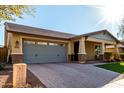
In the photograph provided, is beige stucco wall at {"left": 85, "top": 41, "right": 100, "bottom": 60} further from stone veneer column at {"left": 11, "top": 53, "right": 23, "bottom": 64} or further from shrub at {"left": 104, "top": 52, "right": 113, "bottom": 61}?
stone veneer column at {"left": 11, "top": 53, "right": 23, "bottom": 64}

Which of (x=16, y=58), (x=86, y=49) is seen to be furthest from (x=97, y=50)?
(x=16, y=58)

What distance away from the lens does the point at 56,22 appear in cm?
2217

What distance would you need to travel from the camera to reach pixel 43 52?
15.1m

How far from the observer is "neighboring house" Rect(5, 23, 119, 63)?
13.1 meters

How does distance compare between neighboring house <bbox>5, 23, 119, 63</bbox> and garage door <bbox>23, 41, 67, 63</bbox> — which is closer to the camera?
neighboring house <bbox>5, 23, 119, 63</bbox>

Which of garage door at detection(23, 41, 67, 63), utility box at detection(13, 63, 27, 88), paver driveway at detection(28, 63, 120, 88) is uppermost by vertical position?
garage door at detection(23, 41, 67, 63)

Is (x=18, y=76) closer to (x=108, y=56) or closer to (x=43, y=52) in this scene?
(x=43, y=52)

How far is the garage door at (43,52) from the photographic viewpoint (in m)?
14.0

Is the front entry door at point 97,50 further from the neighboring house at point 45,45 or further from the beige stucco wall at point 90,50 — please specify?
the beige stucco wall at point 90,50

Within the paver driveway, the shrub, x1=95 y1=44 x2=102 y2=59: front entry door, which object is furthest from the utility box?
x1=95 y1=44 x2=102 y2=59: front entry door

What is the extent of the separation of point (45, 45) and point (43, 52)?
29.2 inches

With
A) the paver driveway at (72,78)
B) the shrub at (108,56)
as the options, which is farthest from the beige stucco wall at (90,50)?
the paver driveway at (72,78)
